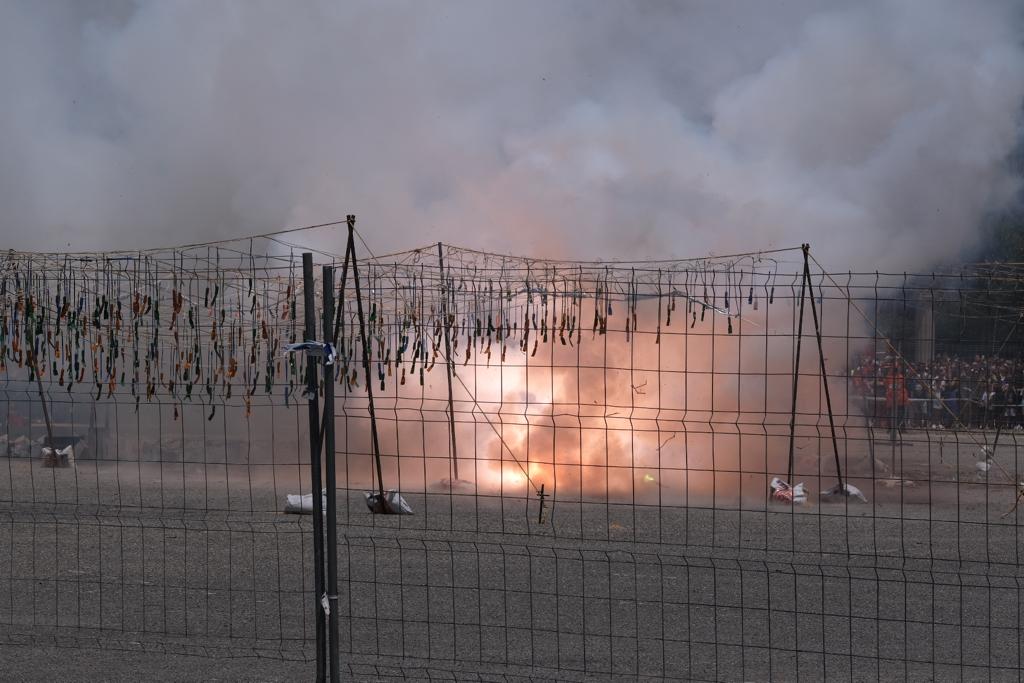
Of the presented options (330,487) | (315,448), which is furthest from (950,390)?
(330,487)

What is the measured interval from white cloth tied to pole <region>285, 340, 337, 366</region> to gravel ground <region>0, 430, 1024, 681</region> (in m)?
1.59

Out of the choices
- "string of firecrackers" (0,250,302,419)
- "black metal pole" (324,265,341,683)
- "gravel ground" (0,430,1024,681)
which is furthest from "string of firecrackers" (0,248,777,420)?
"black metal pole" (324,265,341,683)

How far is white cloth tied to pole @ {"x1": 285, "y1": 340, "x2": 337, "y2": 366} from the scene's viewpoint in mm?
4312

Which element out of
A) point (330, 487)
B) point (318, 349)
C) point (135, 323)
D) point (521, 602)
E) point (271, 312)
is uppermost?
point (271, 312)

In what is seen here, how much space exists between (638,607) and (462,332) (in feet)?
25.5

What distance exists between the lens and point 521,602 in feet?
23.7

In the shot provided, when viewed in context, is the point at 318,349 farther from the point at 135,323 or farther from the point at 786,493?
the point at 786,493

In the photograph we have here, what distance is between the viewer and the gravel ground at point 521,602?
223 inches

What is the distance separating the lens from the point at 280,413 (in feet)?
66.8

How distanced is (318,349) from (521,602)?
340 centimetres

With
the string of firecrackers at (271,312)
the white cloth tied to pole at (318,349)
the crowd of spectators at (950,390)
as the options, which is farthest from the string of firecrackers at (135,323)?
the crowd of spectators at (950,390)

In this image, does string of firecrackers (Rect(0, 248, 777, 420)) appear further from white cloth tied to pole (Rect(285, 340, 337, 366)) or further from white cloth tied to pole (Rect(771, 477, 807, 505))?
white cloth tied to pole (Rect(285, 340, 337, 366))

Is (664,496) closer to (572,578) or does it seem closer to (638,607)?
(572,578)

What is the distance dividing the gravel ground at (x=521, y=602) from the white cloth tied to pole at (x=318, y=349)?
1.59 meters
